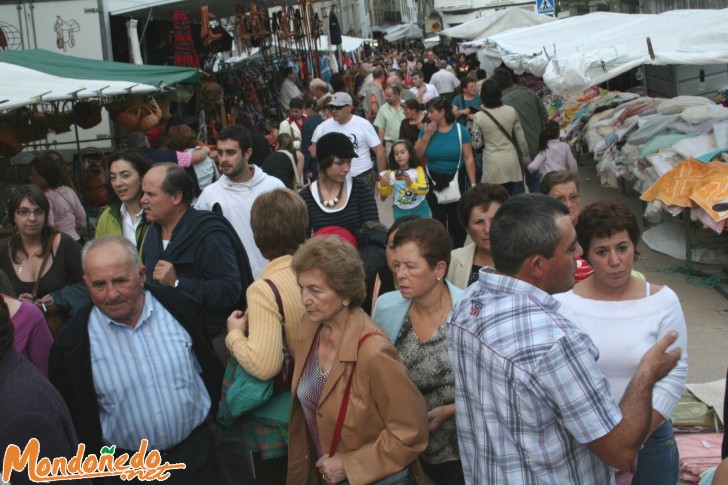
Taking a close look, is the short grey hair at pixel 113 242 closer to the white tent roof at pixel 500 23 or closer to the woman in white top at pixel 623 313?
the woman in white top at pixel 623 313

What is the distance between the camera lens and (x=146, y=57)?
14.2 m

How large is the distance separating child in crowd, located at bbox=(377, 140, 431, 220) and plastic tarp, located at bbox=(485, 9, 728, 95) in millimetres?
3361

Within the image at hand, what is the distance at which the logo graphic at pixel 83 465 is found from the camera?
7.65ft

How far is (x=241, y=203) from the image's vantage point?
5.63 meters

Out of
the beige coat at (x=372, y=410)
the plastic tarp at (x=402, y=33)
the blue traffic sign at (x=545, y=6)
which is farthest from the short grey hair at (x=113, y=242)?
the plastic tarp at (x=402, y=33)

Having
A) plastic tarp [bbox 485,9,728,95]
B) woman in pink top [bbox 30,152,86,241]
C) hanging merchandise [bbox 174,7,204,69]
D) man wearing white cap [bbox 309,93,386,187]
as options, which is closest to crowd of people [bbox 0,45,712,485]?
woman in pink top [bbox 30,152,86,241]

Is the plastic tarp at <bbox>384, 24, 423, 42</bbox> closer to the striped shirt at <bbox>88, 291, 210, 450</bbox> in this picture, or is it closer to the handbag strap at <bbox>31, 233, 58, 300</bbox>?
the handbag strap at <bbox>31, 233, 58, 300</bbox>

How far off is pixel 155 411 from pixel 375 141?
18.7 feet

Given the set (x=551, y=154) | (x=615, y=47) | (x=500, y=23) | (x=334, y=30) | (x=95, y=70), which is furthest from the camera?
(x=500, y=23)

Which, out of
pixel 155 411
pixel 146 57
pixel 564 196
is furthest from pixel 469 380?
pixel 146 57

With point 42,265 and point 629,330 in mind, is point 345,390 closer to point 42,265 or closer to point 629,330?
point 629,330

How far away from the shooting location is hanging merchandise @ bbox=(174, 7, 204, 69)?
1309cm

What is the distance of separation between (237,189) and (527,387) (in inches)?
144

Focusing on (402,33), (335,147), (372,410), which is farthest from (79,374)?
(402,33)
